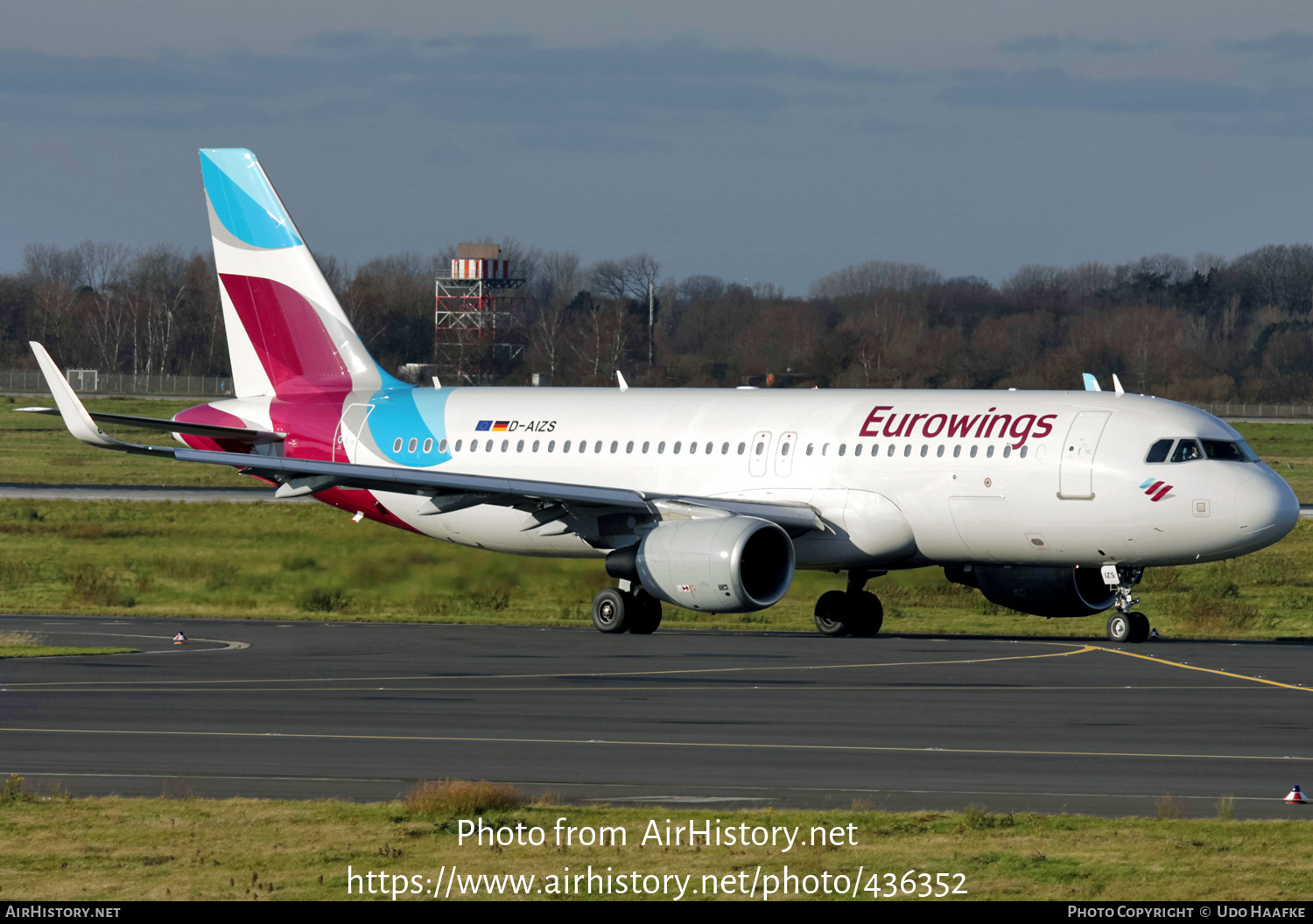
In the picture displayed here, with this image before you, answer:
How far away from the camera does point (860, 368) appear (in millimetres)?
120062

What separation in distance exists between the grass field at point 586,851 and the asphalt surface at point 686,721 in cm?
104

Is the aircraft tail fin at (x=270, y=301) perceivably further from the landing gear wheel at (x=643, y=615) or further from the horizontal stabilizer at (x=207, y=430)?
the landing gear wheel at (x=643, y=615)

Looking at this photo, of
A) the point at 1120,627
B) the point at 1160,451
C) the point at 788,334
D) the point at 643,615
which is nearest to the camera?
the point at 1160,451

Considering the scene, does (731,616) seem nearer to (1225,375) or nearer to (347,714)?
(347,714)

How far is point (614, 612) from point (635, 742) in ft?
50.5

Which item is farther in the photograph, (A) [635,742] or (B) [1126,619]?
(B) [1126,619]

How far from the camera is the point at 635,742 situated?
2011 cm

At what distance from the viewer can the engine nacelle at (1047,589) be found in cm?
3472

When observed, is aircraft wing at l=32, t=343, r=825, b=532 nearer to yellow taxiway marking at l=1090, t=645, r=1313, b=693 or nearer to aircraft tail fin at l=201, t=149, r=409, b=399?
yellow taxiway marking at l=1090, t=645, r=1313, b=693

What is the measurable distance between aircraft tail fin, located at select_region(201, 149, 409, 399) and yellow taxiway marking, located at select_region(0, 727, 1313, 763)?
21.1 meters

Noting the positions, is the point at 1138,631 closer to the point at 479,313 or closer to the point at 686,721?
the point at 686,721

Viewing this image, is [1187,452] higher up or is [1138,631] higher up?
[1187,452]

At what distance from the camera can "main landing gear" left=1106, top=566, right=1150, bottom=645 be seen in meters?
32.7

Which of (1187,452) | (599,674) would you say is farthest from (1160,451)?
(599,674)
